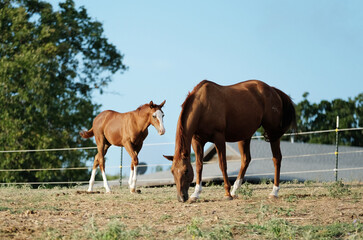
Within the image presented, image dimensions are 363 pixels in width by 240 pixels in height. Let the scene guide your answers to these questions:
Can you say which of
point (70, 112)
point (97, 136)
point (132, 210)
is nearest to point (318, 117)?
point (70, 112)

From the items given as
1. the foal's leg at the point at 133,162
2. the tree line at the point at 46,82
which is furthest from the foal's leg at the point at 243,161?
the tree line at the point at 46,82

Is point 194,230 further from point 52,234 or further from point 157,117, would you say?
point 157,117

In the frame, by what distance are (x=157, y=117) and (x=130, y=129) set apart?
→ 0.95 metres

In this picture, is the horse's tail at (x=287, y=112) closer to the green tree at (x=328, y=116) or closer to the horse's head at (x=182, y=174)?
the horse's head at (x=182, y=174)

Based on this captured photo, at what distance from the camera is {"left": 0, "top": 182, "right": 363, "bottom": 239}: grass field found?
5887 mm

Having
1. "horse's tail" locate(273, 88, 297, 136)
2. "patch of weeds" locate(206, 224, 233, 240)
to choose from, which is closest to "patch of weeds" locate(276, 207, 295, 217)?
"patch of weeds" locate(206, 224, 233, 240)

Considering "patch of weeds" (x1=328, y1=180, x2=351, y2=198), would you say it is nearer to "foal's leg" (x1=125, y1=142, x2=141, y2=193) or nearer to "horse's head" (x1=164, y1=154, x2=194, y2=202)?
"horse's head" (x1=164, y1=154, x2=194, y2=202)

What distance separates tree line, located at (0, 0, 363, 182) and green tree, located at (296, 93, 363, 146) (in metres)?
21.4

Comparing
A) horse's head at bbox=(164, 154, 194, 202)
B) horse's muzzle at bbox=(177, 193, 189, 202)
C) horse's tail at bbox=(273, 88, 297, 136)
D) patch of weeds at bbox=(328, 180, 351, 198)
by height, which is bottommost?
horse's muzzle at bbox=(177, 193, 189, 202)

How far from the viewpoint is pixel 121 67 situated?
A: 1159 inches

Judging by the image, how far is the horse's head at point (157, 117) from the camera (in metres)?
10.6

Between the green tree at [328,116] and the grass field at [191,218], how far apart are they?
34.9 metres

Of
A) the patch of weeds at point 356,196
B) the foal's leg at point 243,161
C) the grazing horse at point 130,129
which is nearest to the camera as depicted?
the patch of weeds at point 356,196

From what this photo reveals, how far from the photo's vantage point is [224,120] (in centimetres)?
878
